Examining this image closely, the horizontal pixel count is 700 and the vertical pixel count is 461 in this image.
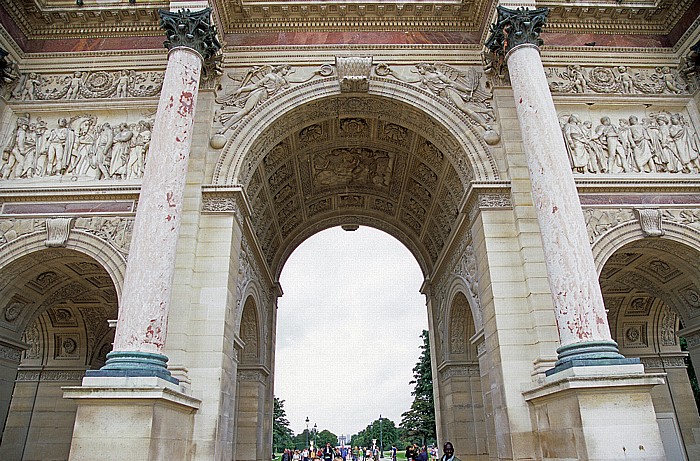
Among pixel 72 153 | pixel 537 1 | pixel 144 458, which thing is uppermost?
pixel 537 1

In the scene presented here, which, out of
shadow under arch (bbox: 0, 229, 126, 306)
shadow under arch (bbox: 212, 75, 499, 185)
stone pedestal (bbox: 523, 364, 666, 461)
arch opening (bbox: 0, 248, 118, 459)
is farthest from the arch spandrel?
stone pedestal (bbox: 523, 364, 666, 461)

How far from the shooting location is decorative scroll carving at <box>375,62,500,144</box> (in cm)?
1430

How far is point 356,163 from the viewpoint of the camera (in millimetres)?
18891

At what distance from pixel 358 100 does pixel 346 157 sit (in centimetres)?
349

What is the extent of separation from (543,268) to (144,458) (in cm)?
937

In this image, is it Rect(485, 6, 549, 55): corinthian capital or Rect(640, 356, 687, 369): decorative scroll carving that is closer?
Rect(485, 6, 549, 55): corinthian capital

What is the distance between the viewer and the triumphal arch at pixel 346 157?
35.9 ft

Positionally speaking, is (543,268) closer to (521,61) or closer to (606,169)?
(606,169)

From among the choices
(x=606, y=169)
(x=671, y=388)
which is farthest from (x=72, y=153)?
(x=671, y=388)

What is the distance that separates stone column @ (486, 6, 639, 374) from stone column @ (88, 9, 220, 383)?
7.80 metres

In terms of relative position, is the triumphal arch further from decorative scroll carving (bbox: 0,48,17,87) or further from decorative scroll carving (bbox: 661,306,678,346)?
decorative scroll carving (bbox: 661,306,678,346)

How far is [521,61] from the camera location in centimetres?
1270

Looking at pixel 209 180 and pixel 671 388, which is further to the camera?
pixel 671 388

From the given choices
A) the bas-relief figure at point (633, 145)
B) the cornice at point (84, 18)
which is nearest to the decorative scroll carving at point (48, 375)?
the cornice at point (84, 18)
